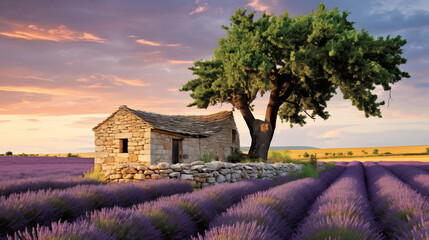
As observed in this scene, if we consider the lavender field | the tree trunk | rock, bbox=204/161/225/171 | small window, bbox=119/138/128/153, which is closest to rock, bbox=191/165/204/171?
rock, bbox=204/161/225/171

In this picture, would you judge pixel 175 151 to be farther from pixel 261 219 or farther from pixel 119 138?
pixel 261 219

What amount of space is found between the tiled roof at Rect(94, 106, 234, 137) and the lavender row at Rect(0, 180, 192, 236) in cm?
661

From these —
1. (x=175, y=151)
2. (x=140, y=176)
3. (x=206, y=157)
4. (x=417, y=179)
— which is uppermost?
(x=175, y=151)

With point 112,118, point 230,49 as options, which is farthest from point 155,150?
point 230,49

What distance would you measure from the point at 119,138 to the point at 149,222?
1183 cm

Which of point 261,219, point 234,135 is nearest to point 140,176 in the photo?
point 261,219

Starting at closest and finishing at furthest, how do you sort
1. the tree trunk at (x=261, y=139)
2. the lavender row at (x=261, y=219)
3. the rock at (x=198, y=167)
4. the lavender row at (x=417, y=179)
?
the lavender row at (x=261, y=219)
the lavender row at (x=417, y=179)
the rock at (x=198, y=167)
the tree trunk at (x=261, y=139)

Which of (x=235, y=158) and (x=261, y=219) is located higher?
(x=235, y=158)

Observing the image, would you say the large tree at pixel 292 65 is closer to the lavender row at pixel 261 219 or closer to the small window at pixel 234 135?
the small window at pixel 234 135

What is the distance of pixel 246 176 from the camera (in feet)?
39.1

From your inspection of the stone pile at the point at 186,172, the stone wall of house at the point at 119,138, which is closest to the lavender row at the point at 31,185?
the stone pile at the point at 186,172

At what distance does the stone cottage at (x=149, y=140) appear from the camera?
1374 centimetres

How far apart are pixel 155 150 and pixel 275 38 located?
834cm

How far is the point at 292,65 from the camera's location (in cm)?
1590
